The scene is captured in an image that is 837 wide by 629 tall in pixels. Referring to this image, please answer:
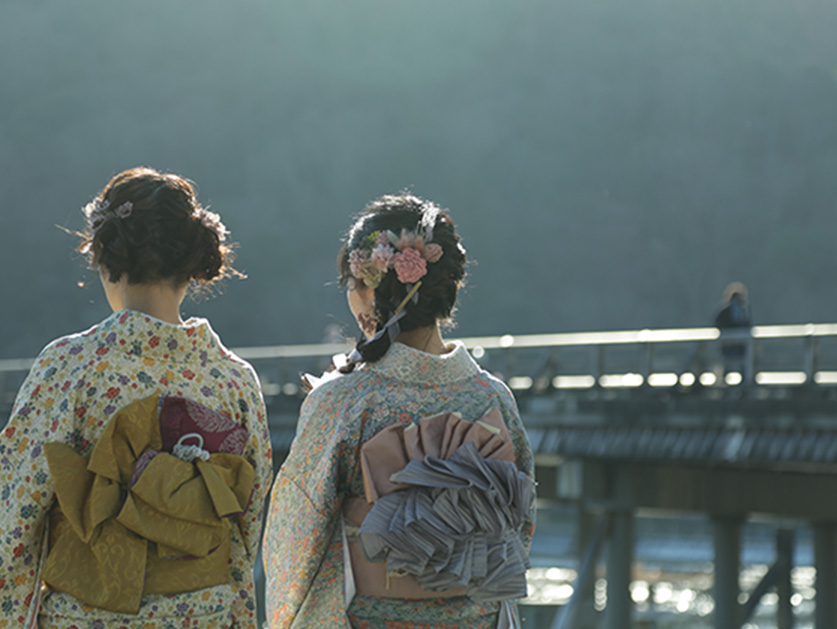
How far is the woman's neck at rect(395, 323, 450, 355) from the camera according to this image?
8.66ft

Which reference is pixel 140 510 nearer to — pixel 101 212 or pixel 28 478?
pixel 28 478

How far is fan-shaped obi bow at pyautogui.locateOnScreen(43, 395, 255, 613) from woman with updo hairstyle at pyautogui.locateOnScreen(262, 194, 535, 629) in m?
0.36

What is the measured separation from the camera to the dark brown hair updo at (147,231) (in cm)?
227

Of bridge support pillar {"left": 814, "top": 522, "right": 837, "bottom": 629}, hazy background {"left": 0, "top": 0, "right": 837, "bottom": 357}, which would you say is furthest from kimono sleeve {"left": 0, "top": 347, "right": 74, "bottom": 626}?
hazy background {"left": 0, "top": 0, "right": 837, "bottom": 357}

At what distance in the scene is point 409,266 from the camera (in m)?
2.58

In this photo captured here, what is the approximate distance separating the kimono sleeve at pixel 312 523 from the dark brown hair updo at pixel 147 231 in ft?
1.73

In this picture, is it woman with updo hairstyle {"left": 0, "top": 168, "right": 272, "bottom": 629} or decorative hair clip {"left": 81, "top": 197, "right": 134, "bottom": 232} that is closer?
woman with updo hairstyle {"left": 0, "top": 168, "right": 272, "bottom": 629}

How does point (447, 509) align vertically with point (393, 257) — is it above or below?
below

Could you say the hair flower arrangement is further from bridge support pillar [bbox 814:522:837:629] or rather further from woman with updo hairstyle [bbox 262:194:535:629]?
bridge support pillar [bbox 814:522:837:629]

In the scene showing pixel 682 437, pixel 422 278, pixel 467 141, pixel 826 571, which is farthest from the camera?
pixel 467 141

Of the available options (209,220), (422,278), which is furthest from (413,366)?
(209,220)

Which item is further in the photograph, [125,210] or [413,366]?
[413,366]

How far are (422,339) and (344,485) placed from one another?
42 centimetres

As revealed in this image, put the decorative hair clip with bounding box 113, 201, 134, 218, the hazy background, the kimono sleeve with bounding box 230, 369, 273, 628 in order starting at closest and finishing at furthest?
the decorative hair clip with bounding box 113, 201, 134, 218
the kimono sleeve with bounding box 230, 369, 273, 628
the hazy background
